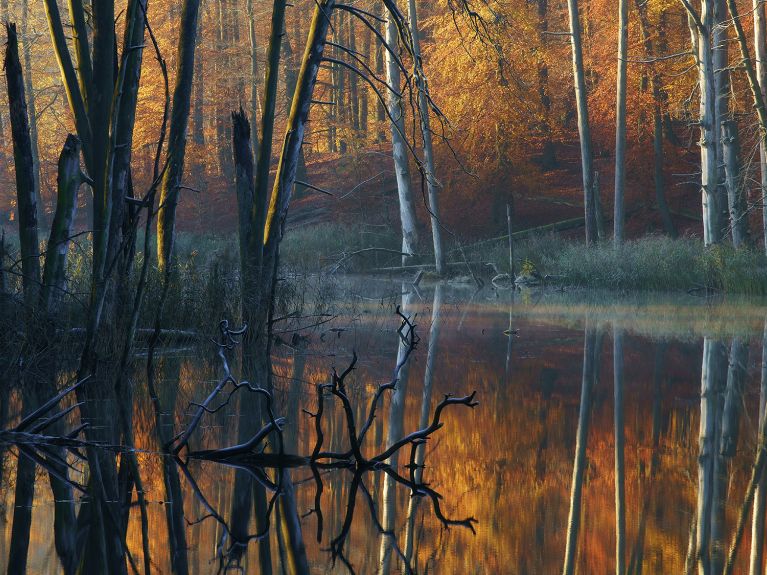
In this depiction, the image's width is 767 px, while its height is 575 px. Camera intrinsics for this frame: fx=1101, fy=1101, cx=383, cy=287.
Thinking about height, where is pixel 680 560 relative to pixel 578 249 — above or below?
below

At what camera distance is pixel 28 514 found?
412 centimetres

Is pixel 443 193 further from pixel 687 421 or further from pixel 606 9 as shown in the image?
pixel 687 421

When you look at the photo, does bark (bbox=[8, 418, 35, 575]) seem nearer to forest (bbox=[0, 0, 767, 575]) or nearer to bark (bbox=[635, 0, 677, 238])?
forest (bbox=[0, 0, 767, 575])

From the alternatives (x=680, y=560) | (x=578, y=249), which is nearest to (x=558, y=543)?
(x=680, y=560)

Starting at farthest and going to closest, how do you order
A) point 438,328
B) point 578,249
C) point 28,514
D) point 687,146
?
point 687,146
point 578,249
point 438,328
point 28,514

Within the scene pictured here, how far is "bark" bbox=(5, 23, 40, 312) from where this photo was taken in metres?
8.55

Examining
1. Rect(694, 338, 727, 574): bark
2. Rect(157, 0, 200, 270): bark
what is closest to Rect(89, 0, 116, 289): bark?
Rect(157, 0, 200, 270): bark

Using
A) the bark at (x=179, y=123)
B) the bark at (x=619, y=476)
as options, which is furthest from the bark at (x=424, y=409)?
the bark at (x=179, y=123)

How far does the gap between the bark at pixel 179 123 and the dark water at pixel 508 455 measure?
55.1 inches

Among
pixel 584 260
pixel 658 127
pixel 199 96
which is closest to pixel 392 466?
pixel 584 260

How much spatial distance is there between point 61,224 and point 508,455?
175 inches

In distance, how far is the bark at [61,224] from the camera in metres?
8.20

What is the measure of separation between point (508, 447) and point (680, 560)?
2.11 meters

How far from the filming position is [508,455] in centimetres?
550
